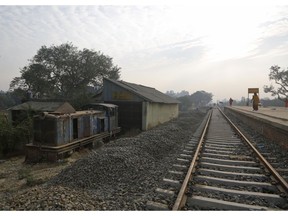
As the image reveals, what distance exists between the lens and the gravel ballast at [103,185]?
16.8ft

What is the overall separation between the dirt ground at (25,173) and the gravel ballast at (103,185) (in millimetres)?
1166

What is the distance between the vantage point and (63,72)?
44031 mm

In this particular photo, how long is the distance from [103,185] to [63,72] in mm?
40488

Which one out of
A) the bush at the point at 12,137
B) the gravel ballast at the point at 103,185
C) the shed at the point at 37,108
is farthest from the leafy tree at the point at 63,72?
the gravel ballast at the point at 103,185

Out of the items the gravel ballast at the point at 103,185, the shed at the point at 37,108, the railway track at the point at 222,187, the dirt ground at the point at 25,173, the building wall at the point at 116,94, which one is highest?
the building wall at the point at 116,94

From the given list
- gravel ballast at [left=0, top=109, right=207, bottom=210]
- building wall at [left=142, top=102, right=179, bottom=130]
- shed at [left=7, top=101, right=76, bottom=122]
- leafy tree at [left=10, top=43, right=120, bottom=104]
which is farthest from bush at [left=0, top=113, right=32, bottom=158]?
leafy tree at [left=10, top=43, right=120, bottom=104]

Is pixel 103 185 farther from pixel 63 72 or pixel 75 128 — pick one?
pixel 63 72

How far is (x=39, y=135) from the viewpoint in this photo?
12484 mm

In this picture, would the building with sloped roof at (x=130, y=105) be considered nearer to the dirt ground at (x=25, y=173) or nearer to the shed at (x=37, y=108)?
the shed at (x=37, y=108)

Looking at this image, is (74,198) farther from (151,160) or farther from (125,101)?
(125,101)

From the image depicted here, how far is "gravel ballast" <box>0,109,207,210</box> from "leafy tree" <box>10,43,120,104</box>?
1376 inches

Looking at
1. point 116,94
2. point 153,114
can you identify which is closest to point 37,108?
point 116,94

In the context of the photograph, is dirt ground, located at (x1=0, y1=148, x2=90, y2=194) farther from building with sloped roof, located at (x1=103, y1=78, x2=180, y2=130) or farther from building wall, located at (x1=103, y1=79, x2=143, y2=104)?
building wall, located at (x1=103, y1=79, x2=143, y2=104)

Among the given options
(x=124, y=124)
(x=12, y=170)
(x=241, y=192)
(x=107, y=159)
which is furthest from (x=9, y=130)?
(x=241, y=192)
